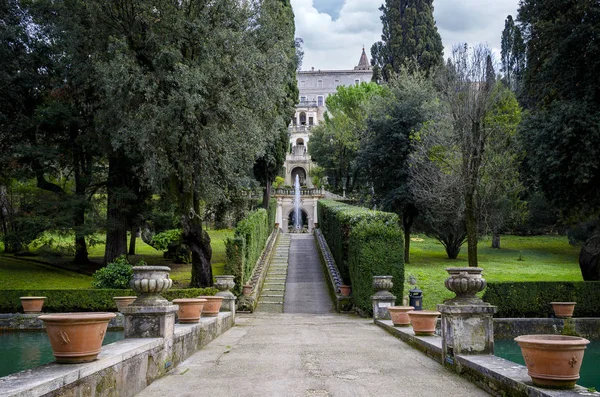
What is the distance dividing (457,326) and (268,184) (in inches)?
1130

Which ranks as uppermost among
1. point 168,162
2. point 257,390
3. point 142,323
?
point 168,162

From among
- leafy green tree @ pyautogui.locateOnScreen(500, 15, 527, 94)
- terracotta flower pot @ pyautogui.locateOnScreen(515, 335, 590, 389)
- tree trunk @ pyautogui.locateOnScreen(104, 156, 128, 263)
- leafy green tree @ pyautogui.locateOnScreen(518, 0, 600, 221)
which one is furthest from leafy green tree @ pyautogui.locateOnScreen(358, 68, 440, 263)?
terracotta flower pot @ pyautogui.locateOnScreen(515, 335, 590, 389)

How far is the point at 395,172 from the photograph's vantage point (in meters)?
28.8

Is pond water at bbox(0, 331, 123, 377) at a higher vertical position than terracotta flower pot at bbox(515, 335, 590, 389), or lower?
lower

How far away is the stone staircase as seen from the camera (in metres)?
20.0

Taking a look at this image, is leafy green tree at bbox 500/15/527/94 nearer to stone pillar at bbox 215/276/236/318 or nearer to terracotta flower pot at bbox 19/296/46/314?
stone pillar at bbox 215/276/236/318

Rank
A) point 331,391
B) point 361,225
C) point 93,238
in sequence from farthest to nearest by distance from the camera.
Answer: point 93,238 → point 361,225 → point 331,391

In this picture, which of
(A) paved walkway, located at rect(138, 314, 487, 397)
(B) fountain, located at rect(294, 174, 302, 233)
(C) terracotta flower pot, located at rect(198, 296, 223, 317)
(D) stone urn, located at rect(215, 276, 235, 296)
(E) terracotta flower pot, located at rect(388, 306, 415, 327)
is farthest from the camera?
(B) fountain, located at rect(294, 174, 302, 233)

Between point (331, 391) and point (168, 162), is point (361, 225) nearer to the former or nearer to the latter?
point (168, 162)

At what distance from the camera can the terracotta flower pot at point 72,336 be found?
4535 mm

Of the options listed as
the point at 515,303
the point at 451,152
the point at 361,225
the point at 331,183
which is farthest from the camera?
the point at 331,183

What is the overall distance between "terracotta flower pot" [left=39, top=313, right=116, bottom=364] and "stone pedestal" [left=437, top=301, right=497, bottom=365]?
4229mm

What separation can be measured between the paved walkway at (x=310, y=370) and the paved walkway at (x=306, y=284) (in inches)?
354

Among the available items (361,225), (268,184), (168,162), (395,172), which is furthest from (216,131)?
(268,184)
